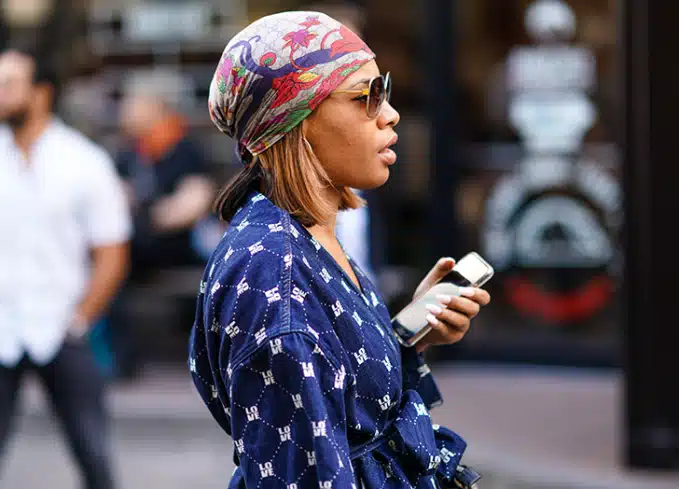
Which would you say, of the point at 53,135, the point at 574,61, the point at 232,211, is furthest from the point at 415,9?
the point at 232,211

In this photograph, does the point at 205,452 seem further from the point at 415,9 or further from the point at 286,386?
the point at 286,386

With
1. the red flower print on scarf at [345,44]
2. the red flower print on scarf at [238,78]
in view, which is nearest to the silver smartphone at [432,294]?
the red flower print on scarf at [345,44]

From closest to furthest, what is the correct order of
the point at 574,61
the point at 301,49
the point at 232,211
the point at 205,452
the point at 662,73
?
the point at 301,49 → the point at 232,211 → the point at 662,73 → the point at 205,452 → the point at 574,61

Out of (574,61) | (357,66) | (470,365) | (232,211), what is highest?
(357,66)

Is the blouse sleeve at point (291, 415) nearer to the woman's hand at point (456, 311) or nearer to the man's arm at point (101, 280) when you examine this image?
the woman's hand at point (456, 311)

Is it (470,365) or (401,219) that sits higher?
(401,219)

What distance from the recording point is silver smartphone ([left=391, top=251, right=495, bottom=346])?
2658 mm

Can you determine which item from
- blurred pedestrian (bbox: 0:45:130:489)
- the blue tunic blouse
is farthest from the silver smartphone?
blurred pedestrian (bbox: 0:45:130:489)

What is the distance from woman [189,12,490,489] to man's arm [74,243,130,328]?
2.55 metres

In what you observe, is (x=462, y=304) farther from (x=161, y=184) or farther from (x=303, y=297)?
(x=161, y=184)

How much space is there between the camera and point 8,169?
4973 mm

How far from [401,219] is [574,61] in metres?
1.60

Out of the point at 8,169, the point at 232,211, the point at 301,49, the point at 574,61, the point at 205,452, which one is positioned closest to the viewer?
the point at 301,49

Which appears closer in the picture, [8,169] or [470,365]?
[8,169]
